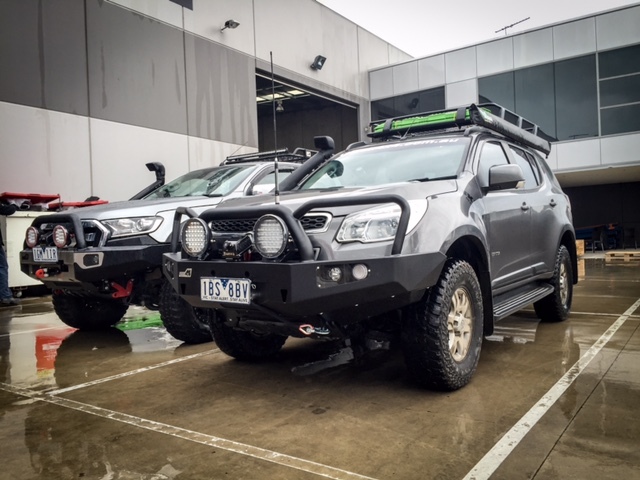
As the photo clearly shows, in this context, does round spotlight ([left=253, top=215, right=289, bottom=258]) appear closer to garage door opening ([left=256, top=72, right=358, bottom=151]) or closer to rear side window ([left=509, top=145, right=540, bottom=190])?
rear side window ([left=509, top=145, right=540, bottom=190])

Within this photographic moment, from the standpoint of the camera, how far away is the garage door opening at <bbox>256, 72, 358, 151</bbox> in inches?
838

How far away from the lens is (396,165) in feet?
13.2

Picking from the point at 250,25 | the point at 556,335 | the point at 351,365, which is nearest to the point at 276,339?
the point at 351,365

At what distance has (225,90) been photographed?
44.6 ft

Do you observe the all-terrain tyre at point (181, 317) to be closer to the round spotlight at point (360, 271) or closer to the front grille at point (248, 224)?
the front grille at point (248, 224)

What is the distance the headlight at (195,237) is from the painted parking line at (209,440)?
1010 mm

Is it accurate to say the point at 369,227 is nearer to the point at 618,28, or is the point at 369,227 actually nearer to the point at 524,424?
the point at 524,424

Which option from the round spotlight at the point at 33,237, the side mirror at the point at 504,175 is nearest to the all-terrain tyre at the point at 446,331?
the side mirror at the point at 504,175

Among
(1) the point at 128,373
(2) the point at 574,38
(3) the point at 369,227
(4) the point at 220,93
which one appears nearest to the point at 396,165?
(3) the point at 369,227

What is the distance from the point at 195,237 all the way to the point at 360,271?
1133mm

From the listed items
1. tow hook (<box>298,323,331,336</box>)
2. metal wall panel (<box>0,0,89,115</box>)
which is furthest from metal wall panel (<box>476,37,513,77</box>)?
tow hook (<box>298,323,331,336</box>)

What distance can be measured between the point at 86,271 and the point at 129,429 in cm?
208

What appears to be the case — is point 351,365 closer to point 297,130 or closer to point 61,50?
point 61,50

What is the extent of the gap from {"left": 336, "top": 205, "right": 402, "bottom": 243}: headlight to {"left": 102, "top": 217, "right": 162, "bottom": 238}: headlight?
2.45 m
